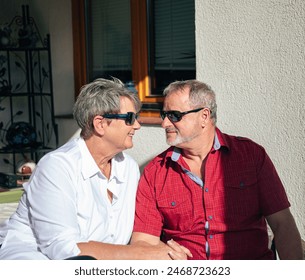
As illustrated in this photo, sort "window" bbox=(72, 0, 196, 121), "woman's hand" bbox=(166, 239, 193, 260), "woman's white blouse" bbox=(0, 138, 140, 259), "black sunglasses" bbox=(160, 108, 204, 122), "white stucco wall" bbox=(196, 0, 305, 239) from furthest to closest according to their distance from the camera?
"window" bbox=(72, 0, 196, 121), "white stucco wall" bbox=(196, 0, 305, 239), "black sunglasses" bbox=(160, 108, 204, 122), "woman's hand" bbox=(166, 239, 193, 260), "woman's white blouse" bbox=(0, 138, 140, 259)

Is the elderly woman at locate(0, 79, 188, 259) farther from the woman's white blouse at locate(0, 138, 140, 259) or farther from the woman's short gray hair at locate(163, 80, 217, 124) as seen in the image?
the woman's short gray hair at locate(163, 80, 217, 124)

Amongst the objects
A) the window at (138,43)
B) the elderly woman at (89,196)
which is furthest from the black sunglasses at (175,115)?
the window at (138,43)

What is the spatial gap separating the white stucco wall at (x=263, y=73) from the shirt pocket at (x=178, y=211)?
120 cm

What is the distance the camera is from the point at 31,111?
27.3ft

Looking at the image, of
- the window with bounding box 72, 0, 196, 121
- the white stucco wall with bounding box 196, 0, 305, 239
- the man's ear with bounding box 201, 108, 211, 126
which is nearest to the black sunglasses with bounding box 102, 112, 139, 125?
the man's ear with bounding box 201, 108, 211, 126

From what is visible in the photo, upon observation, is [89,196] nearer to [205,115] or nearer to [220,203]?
[220,203]

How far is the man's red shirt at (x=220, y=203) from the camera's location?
337 cm

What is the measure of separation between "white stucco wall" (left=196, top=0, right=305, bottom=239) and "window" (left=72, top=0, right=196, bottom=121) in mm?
849

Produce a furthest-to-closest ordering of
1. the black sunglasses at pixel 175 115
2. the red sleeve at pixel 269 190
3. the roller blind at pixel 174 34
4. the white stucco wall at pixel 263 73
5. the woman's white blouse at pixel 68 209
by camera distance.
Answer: the roller blind at pixel 174 34
the white stucco wall at pixel 263 73
the black sunglasses at pixel 175 115
the red sleeve at pixel 269 190
the woman's white blouse at pixel 68 209

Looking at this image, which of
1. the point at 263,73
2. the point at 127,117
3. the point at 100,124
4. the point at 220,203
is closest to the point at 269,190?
the point at 220,203

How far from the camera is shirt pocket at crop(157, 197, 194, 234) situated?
11.1ft

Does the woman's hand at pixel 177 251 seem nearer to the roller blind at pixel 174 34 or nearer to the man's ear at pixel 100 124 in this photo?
the man's ear at pixel 100 124

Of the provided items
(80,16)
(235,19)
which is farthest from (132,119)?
(80,16)

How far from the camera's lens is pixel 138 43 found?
6.30m
